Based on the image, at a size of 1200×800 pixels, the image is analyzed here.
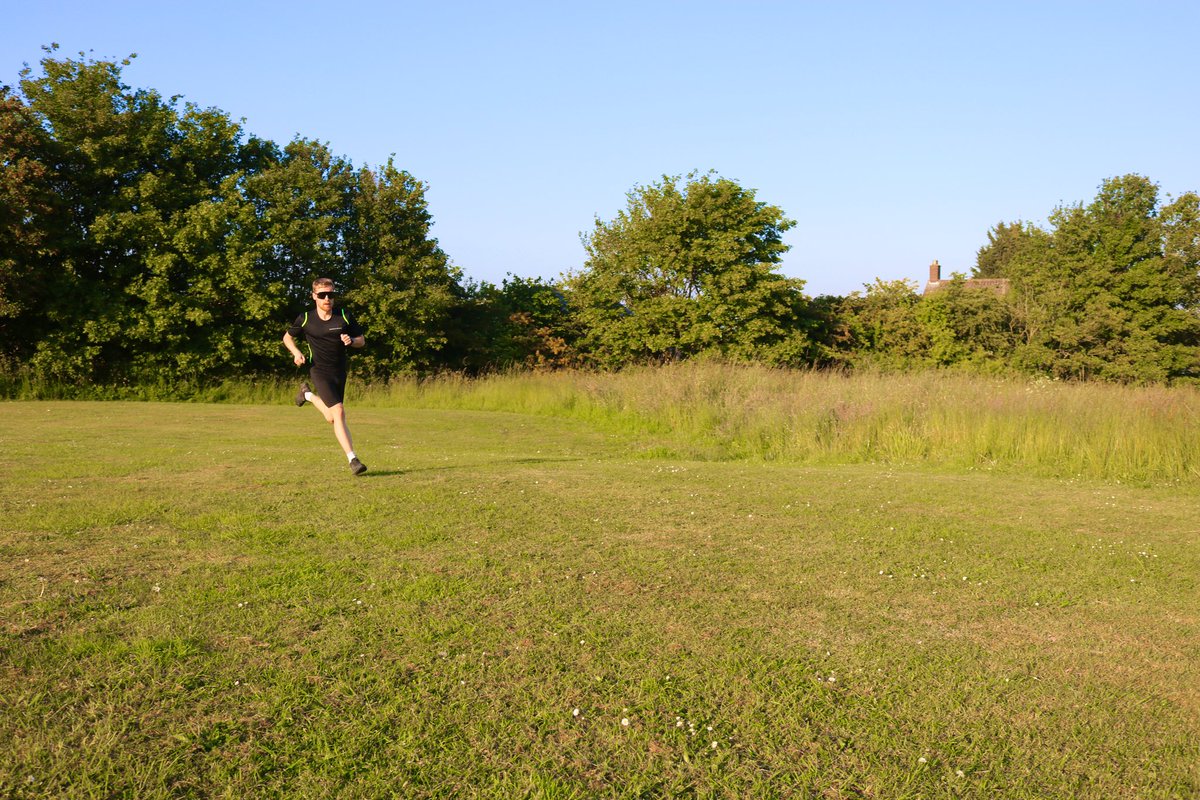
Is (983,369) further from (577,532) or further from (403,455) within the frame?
(577,532)

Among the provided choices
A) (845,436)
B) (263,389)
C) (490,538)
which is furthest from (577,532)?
(263,389)

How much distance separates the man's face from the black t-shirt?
18 cm

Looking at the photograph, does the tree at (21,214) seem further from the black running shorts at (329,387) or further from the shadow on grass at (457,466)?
the shadow on grass at (457,466)

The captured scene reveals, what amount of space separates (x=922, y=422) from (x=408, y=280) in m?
21.6

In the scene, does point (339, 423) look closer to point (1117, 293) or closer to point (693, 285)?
point (693, 285)

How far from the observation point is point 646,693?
3.84 meters

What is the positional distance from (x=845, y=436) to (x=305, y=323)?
8.90 m

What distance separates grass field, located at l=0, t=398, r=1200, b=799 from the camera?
10.5 feet

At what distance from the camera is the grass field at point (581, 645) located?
126 inches

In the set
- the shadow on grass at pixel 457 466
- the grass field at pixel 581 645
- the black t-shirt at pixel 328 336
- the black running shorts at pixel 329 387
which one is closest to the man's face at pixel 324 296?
the black t-shirt at pixel 328 336

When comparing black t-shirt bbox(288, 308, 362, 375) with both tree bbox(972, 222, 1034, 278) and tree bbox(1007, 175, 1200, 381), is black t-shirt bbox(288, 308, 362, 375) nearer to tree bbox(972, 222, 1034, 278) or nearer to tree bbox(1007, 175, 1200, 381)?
tree bbox(1007, 175, 1200, 381)

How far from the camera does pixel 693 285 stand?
32.9 m

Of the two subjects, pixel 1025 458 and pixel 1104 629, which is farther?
pixel 1025 458

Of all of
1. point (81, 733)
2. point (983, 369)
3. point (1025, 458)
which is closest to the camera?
point (81, 733)
